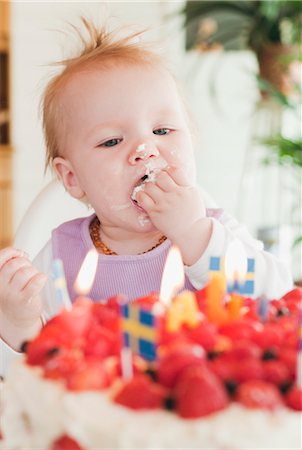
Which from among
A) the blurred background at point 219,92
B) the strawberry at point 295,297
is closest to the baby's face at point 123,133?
the strawberry at point 295,297

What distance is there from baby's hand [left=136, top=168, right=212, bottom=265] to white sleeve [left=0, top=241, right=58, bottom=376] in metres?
0.27

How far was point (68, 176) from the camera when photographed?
5.55 feet

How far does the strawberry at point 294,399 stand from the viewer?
729 mm

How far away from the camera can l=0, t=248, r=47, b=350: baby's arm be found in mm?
1239

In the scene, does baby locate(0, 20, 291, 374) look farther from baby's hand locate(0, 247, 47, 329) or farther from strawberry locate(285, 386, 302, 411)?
strawberry locate(285, 386, 302, 411)

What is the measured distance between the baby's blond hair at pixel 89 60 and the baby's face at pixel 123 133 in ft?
0.09

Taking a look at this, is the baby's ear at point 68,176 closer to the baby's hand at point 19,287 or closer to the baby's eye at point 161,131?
the baby's eye at point 161,131

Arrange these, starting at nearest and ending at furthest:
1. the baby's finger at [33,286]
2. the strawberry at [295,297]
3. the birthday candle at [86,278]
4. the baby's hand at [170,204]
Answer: the birthday candle at [86,278] → the strawberry at [295,297] → the baby's finger at [33,286] → the baby's hand at [170,204]

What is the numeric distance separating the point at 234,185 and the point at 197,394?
4.85 metres

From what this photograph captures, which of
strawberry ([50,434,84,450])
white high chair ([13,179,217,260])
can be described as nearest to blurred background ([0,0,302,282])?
white high chair ([13,179,217,260])

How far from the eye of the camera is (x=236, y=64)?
17.7 ft

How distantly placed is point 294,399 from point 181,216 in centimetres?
63

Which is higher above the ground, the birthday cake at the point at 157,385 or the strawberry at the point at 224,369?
the strawberry at the point at 224,369

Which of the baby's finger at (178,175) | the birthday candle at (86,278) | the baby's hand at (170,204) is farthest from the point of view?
the baby's finger at (178,175)
